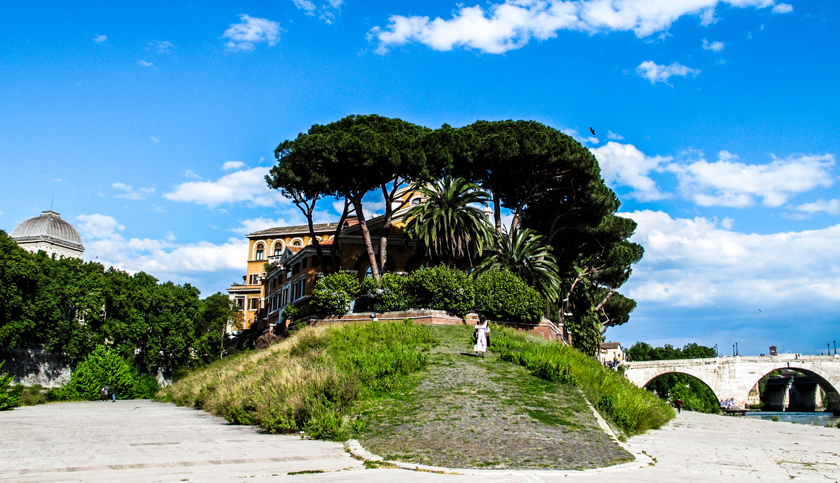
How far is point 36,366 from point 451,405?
43.2m

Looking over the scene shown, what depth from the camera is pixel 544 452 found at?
9.75 meters

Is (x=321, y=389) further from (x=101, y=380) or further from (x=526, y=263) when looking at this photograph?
(x=101, y=380)

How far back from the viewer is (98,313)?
Answer: 43.7 m

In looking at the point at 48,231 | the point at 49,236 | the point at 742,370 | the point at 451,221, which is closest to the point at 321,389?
the point at 451,221

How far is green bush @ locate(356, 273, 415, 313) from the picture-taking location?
105ft

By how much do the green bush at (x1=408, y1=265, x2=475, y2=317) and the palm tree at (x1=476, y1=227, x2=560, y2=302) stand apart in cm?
339

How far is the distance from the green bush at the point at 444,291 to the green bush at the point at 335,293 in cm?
416

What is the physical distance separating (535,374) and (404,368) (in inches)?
152

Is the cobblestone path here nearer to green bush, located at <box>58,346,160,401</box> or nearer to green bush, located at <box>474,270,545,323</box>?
green bush, located at <box>474,270,545,323</box>

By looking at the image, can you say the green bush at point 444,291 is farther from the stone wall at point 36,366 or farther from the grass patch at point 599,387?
the stone wall at point 36,366

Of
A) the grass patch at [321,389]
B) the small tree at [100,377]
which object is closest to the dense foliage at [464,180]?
the grass patch at [321,389]

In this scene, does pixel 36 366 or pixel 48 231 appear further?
pixel 48 231

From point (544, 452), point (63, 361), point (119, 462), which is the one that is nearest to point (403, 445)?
point (544, 452)

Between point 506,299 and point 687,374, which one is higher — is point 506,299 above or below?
above
